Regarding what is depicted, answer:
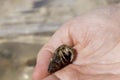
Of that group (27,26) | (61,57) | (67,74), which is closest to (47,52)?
(61,57)

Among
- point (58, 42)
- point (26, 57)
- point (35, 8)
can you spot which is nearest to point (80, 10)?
point (35, 8)

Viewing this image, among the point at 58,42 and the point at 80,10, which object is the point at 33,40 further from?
the point at 58,42

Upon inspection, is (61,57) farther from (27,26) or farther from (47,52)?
(27,26)

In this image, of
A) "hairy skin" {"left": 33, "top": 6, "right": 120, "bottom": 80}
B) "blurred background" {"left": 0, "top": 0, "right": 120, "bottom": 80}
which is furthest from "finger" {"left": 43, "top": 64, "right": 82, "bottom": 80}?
"blurred background" {"left": 0, "top": 0, "right": 120, "bottom": 80}

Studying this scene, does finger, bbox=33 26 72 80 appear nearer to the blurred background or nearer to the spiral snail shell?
the spiral snail shell

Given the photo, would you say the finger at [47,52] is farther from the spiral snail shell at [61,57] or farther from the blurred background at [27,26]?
the blurred background at [27,26]

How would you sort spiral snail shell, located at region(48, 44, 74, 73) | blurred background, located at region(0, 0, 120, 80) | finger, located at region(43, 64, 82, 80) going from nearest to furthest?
finger, located at region(43, 64, 82, 80) < spiral snail shell, located at region(48, 44, 74, 73) < blurred background, located at region(0, 0, 120, 80)
